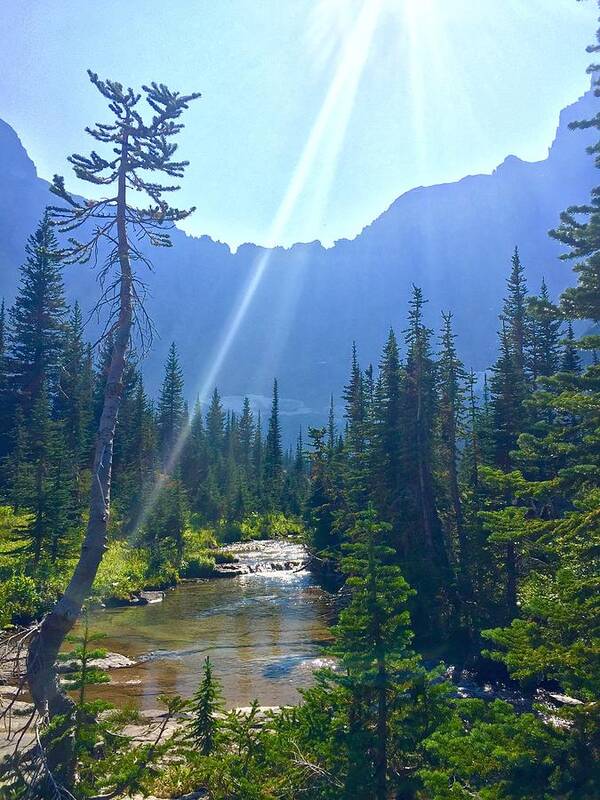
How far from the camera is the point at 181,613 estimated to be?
81.0 feet

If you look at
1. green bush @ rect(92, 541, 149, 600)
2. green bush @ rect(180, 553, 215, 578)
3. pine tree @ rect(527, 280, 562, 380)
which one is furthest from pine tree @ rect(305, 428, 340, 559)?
pine tree @ rect(527, 280, 562, 380)

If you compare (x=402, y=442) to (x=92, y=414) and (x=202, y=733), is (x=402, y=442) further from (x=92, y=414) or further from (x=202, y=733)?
(x=92, y=414)

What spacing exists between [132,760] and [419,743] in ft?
11.3

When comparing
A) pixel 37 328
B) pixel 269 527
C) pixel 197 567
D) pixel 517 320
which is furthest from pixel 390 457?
pixel 37 328

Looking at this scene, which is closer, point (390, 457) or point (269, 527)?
point (390, 457)

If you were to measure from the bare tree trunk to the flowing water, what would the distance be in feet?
24.3

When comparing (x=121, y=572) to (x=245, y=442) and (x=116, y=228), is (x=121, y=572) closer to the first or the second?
(x=116, y=228)

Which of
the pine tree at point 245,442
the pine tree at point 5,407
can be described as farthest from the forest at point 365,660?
the pine tree at point 245,442

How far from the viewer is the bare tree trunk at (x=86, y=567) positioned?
6.49m

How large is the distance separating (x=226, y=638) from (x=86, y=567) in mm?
15341

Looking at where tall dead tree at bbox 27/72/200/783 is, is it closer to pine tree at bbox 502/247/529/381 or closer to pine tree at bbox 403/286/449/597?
pine tree at bbox 403/286/449/597

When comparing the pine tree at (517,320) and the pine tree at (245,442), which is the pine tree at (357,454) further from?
the pine tree at (245,442)

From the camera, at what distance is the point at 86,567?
22.9 feet

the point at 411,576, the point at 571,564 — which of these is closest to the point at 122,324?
the point at 571,564
